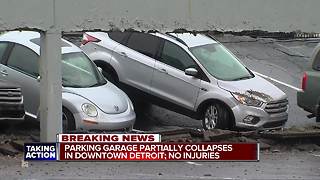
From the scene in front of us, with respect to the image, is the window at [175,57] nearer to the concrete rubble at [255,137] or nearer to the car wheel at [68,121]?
the concrete rubble at [255,137]

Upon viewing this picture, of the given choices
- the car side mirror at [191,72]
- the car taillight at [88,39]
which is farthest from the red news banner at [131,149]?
the car taillight at [88,39]

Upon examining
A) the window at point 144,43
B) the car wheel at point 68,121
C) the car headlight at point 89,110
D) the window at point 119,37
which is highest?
the window at point 119,37

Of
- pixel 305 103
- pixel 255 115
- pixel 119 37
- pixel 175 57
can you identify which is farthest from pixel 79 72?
pixel 305 103

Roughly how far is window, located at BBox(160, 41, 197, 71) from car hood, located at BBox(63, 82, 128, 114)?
1.63 meters

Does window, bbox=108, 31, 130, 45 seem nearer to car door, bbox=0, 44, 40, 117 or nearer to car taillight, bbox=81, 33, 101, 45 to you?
car taillight, bbox=81, 33, 101, 45

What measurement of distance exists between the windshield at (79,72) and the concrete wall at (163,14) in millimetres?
2208

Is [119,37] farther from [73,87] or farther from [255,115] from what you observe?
[255,115]

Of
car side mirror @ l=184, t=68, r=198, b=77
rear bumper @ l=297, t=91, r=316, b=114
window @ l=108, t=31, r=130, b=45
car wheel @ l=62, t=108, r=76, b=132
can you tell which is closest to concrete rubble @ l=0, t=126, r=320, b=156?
car wheel @ l=62, t=108, r=76, b=132

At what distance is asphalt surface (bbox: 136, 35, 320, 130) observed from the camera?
12.9 metres

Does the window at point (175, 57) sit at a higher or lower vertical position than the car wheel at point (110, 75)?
higher

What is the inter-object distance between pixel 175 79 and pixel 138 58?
0.90 meters

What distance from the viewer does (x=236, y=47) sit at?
2328cm

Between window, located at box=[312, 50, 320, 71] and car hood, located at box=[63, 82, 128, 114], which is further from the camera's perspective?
window, located at box=[312, 50, 320, 71]

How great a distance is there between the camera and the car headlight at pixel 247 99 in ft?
36.9
